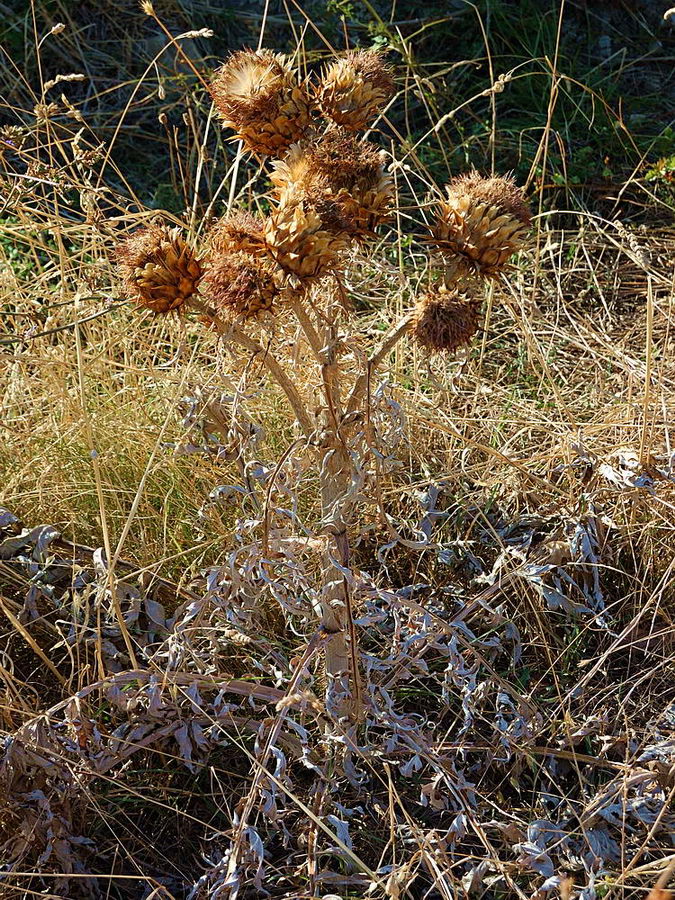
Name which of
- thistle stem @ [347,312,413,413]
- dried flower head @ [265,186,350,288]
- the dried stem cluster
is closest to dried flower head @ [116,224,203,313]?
the dried stem cluster

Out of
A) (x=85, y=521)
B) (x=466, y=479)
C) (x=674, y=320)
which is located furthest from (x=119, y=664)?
(x=674, y=320)

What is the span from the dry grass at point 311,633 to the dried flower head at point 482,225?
0.57 ft

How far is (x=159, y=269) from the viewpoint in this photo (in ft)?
4.28

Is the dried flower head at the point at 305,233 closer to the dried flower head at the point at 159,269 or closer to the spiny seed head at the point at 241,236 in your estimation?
the spiny seed head at the point at 241,236

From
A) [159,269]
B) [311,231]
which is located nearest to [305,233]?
[311,231]

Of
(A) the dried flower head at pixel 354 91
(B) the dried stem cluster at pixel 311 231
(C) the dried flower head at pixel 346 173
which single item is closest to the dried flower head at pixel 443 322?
(B) the dried stem cluster at pixel 311 231

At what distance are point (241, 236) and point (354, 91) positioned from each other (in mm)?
281

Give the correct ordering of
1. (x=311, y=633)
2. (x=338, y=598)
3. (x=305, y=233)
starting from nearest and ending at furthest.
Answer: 1. (x=305, y=233)
2. (x=338, y=598)
3. (x=311, y=633)

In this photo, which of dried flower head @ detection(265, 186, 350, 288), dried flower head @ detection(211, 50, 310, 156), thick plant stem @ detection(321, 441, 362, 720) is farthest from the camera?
thick plant stem @ detection(321, 441, 362, 720)

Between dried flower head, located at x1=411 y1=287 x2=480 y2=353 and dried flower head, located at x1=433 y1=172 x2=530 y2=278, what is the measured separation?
0.05 meters

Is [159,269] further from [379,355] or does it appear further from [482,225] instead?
[482,225]

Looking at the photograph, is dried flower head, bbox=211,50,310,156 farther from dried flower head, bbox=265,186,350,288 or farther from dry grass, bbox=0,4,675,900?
dry grass, bbox=0,4,675,900

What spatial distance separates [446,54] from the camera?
137 inches

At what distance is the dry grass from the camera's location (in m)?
1.55
